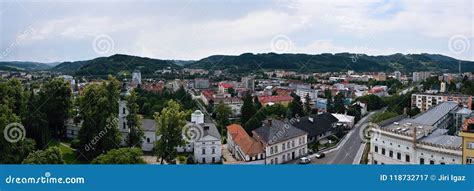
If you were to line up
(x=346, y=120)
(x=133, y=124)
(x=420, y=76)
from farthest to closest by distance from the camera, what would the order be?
(x=420, y=76)
(x=346, y=120)
(x=133, y=124)

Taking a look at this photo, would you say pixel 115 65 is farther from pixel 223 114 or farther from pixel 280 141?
pixel 280 141

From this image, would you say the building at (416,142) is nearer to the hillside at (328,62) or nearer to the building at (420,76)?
the hillside at (328,62)

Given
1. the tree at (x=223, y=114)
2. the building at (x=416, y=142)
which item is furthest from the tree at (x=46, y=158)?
the building at (x=416, y=142)

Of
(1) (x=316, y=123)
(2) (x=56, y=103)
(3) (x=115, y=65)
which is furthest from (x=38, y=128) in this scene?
(1) (x=316, y=123)

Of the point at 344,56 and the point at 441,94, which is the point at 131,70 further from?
the point at 441,94

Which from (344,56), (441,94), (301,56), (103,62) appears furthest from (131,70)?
(441,94)

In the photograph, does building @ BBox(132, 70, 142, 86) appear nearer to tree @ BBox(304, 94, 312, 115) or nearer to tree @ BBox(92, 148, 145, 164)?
tree @ BBox(92, 148, 145, 164)
